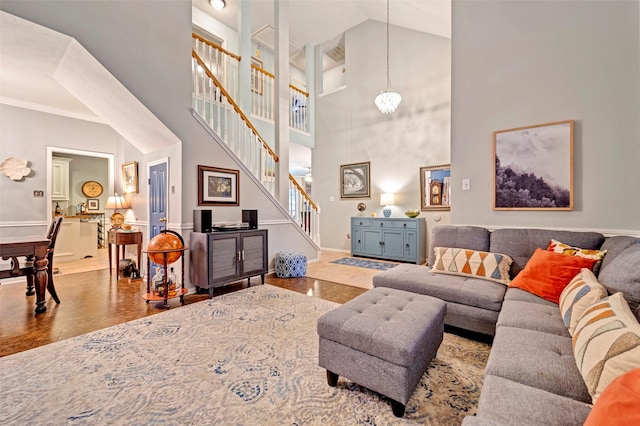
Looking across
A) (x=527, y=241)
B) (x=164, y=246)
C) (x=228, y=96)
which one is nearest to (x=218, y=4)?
(x=228, y=96)

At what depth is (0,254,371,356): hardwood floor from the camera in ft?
7.57

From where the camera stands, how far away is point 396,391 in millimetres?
1359

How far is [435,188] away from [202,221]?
4.21 m

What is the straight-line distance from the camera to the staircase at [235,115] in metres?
3.95

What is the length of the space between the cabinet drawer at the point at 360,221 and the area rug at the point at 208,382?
3.52m

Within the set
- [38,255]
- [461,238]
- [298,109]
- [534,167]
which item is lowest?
[38,255]

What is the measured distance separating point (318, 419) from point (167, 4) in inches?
174

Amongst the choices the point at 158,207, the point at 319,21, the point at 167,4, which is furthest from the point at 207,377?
the point at 319,21

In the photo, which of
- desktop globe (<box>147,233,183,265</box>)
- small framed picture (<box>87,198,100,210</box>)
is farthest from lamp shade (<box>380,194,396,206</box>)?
small framed picture (<box>87,198,100,210</box>)

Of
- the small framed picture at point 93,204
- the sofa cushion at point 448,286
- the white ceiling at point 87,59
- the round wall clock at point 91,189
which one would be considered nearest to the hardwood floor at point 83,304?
the sofa cushion at point 448,286

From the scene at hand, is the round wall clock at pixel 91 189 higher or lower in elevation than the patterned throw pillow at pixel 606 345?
higher

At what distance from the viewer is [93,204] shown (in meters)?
7.13

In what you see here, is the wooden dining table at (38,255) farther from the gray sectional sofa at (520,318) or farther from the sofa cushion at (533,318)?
the sofa cushion at (533,318)

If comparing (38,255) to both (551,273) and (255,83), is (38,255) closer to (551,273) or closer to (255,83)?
(255,83)
